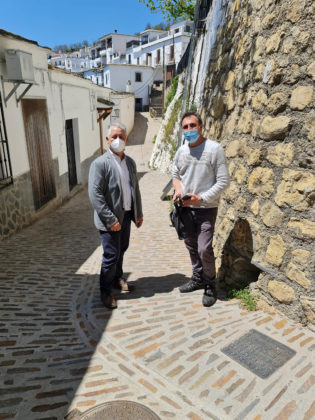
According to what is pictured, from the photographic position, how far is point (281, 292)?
113 inches

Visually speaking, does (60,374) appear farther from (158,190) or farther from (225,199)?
(158,190)

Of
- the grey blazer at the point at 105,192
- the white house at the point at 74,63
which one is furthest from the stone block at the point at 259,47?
the white house at the point at 74,63

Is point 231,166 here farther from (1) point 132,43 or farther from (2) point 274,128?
(1) point 132,43

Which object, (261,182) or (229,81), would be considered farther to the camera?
(229,81)

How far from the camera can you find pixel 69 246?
5.94 meters

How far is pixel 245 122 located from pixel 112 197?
170 cm

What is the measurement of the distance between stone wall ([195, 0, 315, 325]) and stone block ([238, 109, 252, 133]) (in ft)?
0.04

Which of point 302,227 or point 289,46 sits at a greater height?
point 289,46

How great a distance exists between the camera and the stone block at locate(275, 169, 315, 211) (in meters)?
2.59

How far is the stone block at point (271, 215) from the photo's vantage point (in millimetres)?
2877

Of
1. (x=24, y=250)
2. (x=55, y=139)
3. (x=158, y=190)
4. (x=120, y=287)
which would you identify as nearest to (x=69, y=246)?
(x=24, y=250)

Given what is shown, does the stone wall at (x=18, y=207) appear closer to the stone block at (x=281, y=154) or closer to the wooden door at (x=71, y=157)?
the wooden door at (x=71, y=157)

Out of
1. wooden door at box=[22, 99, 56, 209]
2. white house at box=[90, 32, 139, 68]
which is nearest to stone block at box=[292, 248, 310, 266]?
wooden door at box=[22, 99, 56, 209]

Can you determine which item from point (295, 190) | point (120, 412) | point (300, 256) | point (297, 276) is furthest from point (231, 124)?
point (120, 412)
